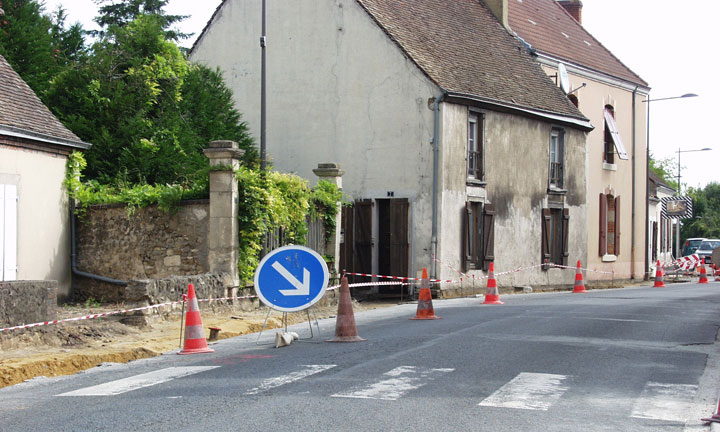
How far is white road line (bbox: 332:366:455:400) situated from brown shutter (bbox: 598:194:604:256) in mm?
28460

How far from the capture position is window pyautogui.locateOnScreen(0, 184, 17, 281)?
17.5 meters

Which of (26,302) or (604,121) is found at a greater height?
(604,121)

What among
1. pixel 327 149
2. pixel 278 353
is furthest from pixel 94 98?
pixel 278 353

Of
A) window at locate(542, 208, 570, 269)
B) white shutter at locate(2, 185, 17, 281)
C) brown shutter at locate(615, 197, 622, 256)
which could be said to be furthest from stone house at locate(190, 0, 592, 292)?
white shutter at locate(2, 185, 17, 281)

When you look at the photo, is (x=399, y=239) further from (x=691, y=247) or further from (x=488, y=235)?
(x=691, y=247)

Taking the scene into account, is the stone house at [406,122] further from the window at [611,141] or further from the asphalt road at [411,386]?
the asphalt road at [411,386]

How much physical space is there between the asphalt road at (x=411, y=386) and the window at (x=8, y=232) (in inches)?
240

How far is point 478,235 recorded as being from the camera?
27781 millimetres

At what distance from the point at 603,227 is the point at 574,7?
499 inches

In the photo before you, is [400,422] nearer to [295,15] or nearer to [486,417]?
[486,417]

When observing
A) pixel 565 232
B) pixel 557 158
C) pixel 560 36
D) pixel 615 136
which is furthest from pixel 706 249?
pixel 557 158

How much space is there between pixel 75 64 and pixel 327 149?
24.4 ft

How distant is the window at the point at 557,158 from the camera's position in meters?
32.3

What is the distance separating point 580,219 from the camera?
33906 millimetres
